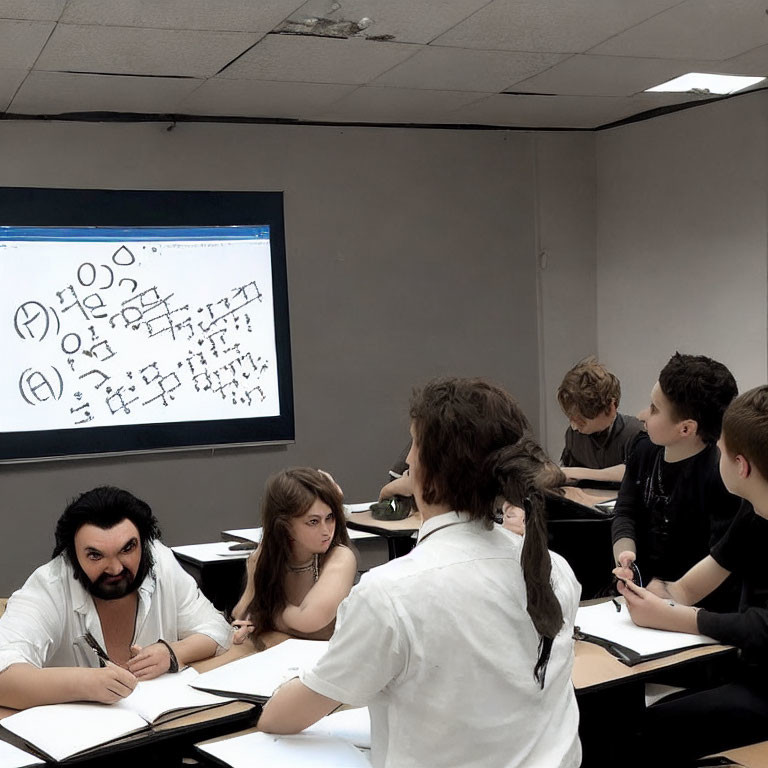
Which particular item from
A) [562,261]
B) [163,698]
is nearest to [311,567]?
[163,698]

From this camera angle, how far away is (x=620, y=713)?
238 centimetres

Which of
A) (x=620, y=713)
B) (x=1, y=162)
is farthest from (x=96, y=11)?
(x=620, y=713)

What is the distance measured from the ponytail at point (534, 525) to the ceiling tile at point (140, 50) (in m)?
2.99

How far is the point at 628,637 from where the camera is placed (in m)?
2.45

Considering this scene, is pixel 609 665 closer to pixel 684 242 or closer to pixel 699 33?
pixel 699 33

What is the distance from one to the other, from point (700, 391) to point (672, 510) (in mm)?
387

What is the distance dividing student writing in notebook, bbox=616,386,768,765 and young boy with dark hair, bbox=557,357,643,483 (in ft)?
6.57

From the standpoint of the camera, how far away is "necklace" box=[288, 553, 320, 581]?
9.55ft

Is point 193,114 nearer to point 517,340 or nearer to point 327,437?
point 327,437

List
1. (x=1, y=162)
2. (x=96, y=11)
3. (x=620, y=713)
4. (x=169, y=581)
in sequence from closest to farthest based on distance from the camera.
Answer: (x=620, y=713) → (x=169, y=581) → (x=96, y=11) → (x=1, y=162)

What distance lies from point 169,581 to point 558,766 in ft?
4.76

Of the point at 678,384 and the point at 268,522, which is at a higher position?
the point at 678,384

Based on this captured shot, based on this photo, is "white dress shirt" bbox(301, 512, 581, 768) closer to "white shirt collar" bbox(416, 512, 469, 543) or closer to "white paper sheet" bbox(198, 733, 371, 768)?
"white shirt collar" bbox(416, 512, 469, 543)

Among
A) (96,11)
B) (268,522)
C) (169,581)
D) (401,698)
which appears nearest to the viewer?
(401,698)
